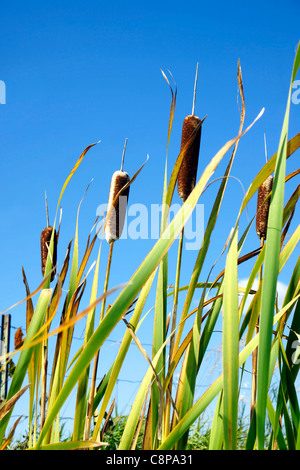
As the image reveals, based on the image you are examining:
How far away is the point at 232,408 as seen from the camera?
72 centimetres

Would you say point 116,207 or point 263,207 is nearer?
point 116,207

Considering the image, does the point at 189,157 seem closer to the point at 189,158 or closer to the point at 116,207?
the point at 189,158

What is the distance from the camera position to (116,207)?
3.53 feet

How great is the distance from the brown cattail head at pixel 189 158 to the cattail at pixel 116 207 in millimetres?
123

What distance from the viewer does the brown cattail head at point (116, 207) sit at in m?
1.06

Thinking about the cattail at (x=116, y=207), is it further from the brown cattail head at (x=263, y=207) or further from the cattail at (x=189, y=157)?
the brown cattail head at (x=263, y=207)

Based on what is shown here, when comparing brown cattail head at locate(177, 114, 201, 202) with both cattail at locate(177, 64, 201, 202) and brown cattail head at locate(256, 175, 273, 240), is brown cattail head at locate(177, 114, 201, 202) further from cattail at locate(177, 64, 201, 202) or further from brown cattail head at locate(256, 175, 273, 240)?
brown cattail head at locate(256, 175, 273, 240)

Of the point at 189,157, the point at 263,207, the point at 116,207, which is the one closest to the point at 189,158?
the point at 189,157

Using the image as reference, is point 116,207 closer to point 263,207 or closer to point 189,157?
point 189,157

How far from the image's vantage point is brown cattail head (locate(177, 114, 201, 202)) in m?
0.99

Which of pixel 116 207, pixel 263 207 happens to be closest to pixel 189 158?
pixel 116 207

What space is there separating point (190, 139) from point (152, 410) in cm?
54
